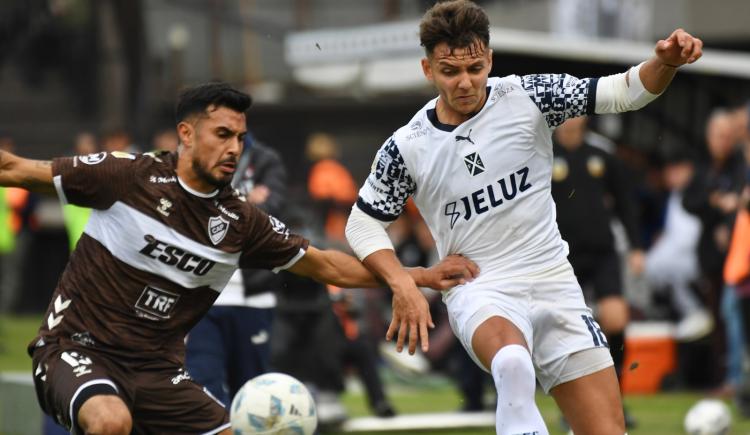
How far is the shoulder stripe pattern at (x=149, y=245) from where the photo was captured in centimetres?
701

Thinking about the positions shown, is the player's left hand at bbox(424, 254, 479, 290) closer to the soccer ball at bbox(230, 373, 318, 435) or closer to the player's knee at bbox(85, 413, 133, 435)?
the soccer ball at bbox(230, 373, 318, 435)

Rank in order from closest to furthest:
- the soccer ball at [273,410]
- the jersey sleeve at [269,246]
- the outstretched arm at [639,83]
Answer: the outstretched arm at [639,83] → the jersey sleeve at [269,246] → the soccer ball at [273,410]

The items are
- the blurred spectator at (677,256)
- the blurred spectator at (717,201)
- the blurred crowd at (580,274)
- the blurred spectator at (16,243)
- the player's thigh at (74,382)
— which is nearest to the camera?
the player's thigh at (74,382)

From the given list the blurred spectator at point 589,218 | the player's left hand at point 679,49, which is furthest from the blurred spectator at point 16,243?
the player's left hand at point 679,49

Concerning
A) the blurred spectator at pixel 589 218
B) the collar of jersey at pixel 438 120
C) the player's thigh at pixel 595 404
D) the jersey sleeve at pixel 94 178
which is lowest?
the blurred spectator at pixel 589 218

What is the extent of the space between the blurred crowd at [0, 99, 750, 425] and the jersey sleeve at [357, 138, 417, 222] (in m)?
2.03

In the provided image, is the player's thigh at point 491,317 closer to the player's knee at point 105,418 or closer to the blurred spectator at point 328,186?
the player's knee at point 105,418

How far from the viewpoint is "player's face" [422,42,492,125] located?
22.2 feet

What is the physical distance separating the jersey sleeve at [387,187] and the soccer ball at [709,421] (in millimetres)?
4450

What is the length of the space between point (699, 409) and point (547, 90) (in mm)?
4790

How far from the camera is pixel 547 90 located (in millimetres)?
6891

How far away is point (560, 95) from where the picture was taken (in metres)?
6.85

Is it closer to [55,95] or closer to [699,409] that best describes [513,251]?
[699,409]

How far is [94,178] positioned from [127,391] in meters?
1.00
